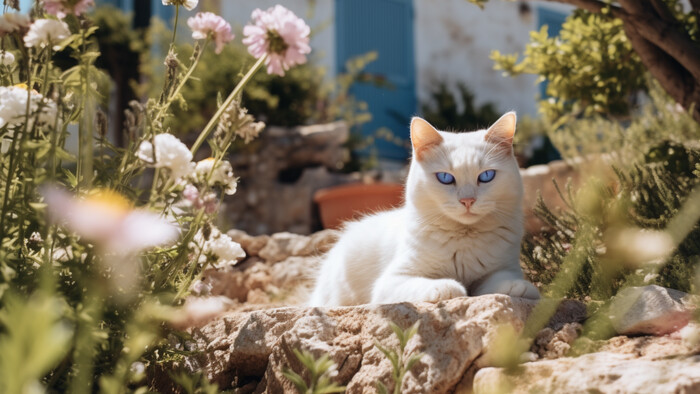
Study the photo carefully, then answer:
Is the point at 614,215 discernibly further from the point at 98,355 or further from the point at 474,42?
the point at 474,42

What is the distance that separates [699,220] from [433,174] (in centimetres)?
105

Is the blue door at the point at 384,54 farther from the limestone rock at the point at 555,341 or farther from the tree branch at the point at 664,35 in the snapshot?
the limestone rock at the point at 555,341

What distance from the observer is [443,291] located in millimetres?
1994

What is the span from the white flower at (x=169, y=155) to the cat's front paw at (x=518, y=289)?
968 millimetres

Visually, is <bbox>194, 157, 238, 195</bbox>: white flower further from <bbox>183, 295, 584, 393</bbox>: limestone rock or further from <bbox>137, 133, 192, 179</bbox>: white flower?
<bbox>183, 295, 584, 393</bbox>: limestone rock

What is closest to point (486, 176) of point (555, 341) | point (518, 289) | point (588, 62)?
point (518, 289)

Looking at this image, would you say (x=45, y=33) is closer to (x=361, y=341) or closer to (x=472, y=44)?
(x=361, y=341)

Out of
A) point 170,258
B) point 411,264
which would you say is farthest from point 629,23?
point 170,258

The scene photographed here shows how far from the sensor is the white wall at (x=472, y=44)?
9859 millimetres

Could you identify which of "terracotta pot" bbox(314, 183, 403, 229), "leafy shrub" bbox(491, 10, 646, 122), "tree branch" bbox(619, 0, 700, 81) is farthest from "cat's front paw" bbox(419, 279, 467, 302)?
"terracotta pot" bbox(314, 183, 403, 229)

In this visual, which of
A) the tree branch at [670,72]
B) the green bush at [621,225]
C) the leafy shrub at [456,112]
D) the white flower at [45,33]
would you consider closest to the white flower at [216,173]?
the white flower at [45,33]

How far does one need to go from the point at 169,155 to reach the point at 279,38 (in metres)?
0.38

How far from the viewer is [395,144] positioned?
936 centimetres

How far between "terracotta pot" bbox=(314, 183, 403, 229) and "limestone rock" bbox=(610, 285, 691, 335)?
424 centimetres
